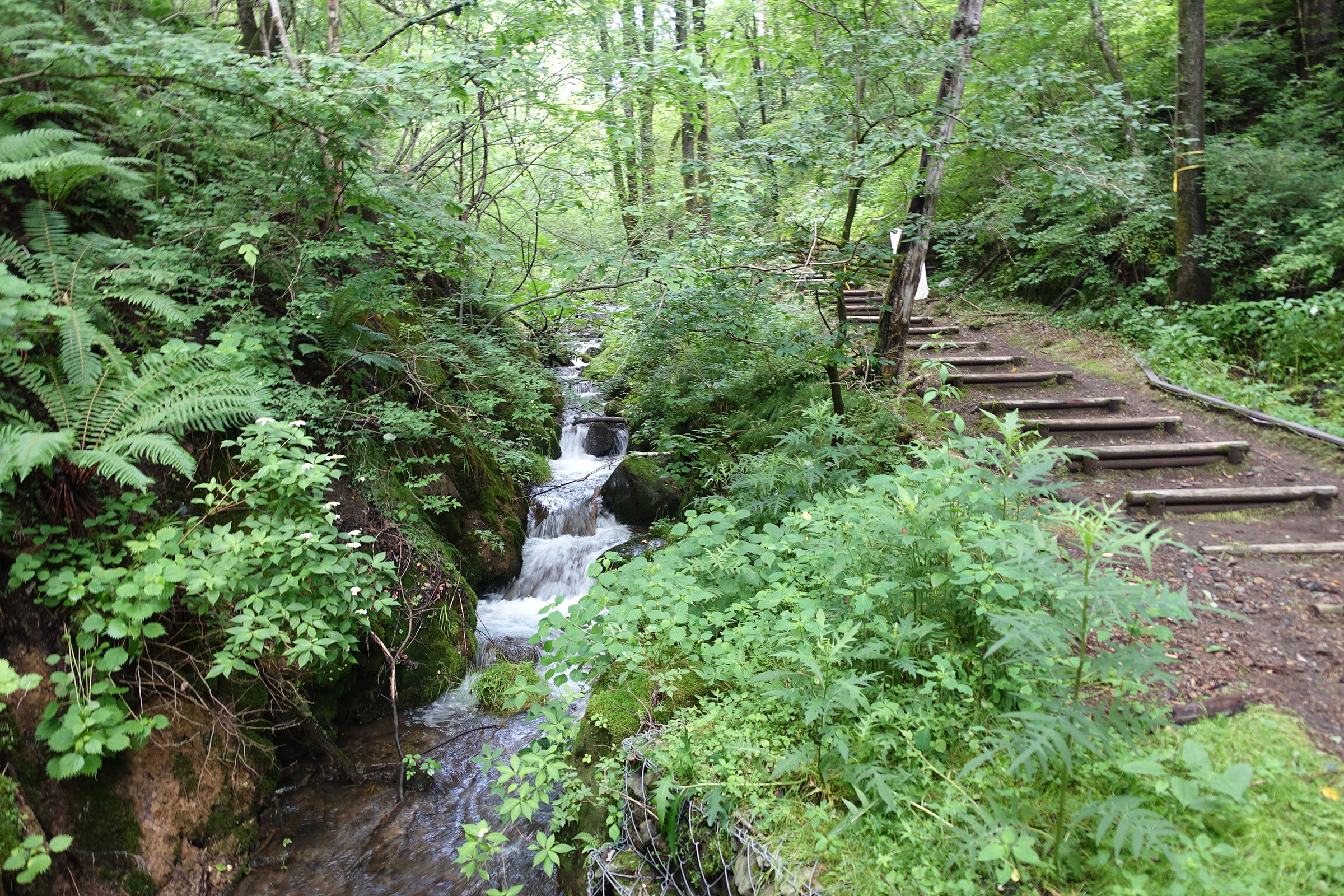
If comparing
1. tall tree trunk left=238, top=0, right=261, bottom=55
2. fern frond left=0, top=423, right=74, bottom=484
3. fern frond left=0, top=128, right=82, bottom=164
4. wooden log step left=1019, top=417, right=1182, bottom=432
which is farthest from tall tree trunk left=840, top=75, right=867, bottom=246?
tall tree trunk left=238, top=0, right=261, bottom=55

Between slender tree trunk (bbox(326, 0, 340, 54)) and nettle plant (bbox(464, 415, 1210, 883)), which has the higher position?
slender tree trunk (bbox(326, 0, 340, 54))

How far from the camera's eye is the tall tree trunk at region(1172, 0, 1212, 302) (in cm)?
870

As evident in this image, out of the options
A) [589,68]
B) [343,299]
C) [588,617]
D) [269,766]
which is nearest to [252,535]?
[269,766]

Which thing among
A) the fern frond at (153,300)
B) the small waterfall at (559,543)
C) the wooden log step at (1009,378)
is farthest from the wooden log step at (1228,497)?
the fern frond at (153,300)

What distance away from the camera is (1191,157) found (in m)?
8.86

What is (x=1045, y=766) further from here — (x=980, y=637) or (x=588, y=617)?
(x=588, y=617)

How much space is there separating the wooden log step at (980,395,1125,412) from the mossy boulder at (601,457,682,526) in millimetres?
4066

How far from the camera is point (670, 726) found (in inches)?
134

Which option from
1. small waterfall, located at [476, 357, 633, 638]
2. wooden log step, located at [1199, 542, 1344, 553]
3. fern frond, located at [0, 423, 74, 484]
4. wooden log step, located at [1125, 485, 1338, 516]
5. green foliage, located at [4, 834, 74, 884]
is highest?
fern frond, located at [0, 423, 74, 484]

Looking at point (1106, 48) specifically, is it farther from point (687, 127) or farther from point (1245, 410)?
point (687, 127)

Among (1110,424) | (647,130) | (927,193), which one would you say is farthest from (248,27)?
(1110,424)

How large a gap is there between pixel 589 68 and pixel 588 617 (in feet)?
A: 20.0

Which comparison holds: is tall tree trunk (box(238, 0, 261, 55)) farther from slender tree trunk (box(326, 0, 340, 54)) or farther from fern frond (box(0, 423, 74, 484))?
fern frond (box(0, 423, 74, 484))

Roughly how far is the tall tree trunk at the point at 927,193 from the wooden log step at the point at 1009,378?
0.99 metres
